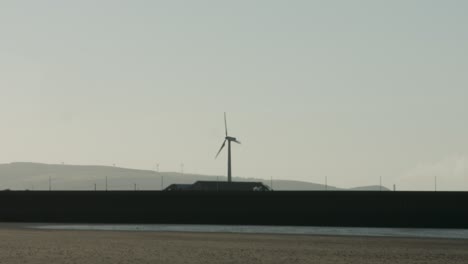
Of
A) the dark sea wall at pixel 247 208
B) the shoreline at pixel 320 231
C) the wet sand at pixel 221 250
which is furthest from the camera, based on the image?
the dark sea wall at pixel 247 208

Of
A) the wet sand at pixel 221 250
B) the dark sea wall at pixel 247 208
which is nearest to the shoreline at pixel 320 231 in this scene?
the dark sea wall at pixel 247 208

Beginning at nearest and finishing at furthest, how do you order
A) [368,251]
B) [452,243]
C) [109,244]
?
1. [368,251]
2. [109,244]
3. [452,243]

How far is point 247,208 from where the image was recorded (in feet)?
335

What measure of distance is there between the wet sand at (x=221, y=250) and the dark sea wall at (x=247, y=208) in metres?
32.4

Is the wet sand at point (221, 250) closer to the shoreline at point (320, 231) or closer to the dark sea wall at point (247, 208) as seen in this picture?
the shoreline at point (320, 231)

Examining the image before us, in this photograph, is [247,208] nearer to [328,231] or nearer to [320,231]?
[328,231]

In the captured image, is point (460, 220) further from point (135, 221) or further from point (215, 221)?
point (135, 221)

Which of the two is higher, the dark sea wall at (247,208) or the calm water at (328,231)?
the dark sea wall at (247,208)

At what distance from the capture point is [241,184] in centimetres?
15288

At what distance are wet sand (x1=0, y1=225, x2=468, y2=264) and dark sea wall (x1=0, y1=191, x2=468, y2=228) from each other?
3242 cm

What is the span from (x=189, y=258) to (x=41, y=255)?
21.1 feet

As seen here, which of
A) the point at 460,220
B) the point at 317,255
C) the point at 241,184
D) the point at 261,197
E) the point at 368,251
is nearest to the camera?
the point at 317,255

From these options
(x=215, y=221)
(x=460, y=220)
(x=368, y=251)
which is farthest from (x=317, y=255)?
(x=215, y=221)

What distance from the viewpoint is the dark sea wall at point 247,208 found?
311 ft
